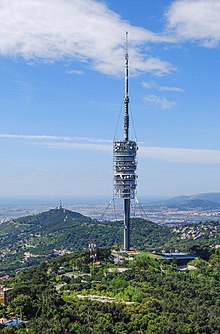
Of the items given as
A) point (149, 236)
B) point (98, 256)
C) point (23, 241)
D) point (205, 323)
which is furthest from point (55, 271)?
point (23, 241)

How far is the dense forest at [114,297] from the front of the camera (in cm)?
3562

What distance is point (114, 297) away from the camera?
4419cm

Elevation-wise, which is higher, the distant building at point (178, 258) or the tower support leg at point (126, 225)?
the tower support leg at point (126, 225)

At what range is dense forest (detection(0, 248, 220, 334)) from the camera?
35622 millimetres

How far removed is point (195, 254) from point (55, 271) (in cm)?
2555

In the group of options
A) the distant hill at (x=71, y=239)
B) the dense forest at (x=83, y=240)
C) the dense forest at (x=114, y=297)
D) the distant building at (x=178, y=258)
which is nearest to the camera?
the dense forest at (x=114, y=297)

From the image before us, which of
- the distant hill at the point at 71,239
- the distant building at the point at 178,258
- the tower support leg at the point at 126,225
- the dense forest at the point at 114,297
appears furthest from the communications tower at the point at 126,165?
the distant hill at the point at 71,239

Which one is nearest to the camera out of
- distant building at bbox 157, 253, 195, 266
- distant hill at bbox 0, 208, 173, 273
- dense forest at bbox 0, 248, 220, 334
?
dense forest at bbox 0, 248, 220, 334

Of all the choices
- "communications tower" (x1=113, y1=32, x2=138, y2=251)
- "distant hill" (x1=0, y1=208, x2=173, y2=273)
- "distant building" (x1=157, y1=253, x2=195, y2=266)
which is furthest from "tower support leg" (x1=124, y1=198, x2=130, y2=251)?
"distant hill" (x1=0, y1=208, x2=173, y2=273)

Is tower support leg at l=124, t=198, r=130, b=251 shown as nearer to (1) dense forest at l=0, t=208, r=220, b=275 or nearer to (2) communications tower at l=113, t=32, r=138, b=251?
(2) communications tower at l=113, t=32, r=138, b=251

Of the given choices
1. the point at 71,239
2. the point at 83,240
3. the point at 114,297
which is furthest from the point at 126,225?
the point at 71,239

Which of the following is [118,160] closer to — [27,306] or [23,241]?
[27,306]

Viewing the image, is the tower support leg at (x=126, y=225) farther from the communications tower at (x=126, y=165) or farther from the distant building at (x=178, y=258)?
the distant building at (x=178, y=258)

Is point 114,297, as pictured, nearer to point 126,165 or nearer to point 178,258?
point 178,258
